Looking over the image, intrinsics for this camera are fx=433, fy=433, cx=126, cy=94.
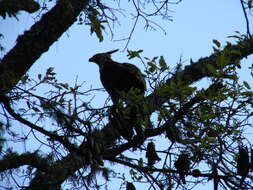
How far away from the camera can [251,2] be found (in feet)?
9.70

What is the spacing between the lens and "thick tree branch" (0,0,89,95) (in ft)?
14.0

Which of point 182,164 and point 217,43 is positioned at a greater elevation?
point 217,43

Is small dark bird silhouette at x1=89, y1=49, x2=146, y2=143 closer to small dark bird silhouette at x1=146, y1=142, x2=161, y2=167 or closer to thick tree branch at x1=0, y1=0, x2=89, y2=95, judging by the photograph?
small dark bird silhouette at x1=146, y1=142, x2=161, y2=167

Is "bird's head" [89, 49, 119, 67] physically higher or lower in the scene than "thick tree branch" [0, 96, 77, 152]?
higher

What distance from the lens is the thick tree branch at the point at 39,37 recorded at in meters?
4.25

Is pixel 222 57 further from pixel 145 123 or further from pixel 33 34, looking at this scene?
pixel 33 34

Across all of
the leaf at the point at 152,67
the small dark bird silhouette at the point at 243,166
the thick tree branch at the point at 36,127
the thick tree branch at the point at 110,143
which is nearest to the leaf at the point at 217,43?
the thick tree branch at the point at 110,143

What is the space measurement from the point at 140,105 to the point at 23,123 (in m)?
0.87

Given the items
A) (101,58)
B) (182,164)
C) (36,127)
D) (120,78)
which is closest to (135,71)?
(120,78)

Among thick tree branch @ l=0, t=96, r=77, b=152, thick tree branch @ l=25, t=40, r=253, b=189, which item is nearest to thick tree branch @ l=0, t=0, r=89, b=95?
thick tree branch @ l=0, t=96, r=77, b=152

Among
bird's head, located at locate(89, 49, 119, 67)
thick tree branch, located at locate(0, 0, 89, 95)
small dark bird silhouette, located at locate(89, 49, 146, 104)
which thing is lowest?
small dark bird silhouette, located at locate(89, 49, 146, 104)

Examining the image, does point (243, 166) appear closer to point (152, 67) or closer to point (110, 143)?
point (152, 67)

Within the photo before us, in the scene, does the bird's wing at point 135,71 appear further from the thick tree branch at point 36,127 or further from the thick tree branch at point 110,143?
the thick tree branch at point 36,127

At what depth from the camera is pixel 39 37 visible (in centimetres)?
450
